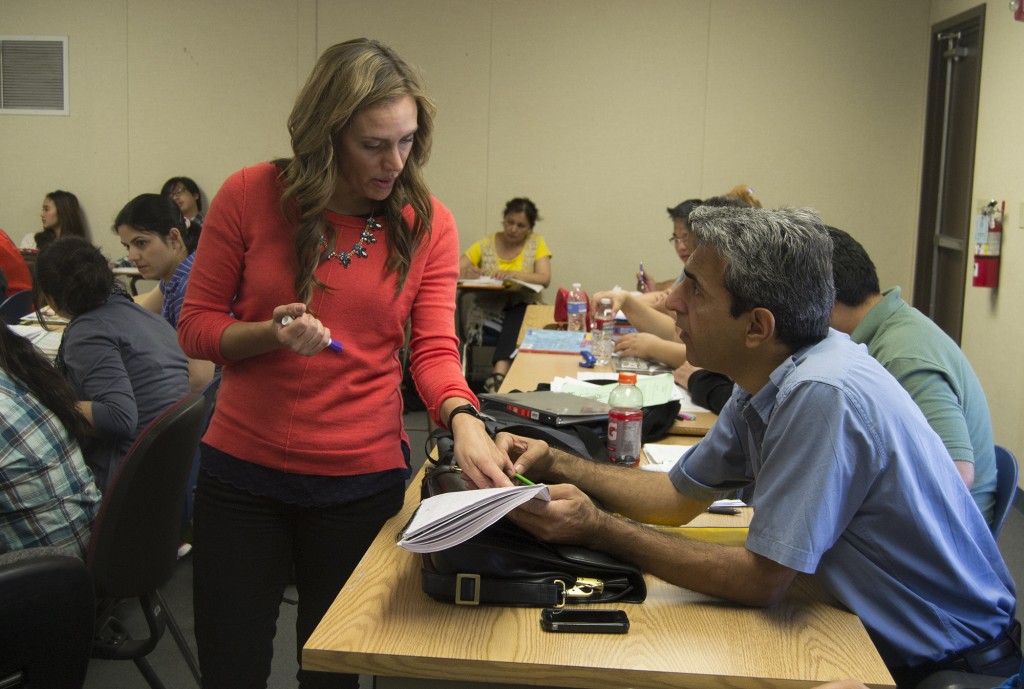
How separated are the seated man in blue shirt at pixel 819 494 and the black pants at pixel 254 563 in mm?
470

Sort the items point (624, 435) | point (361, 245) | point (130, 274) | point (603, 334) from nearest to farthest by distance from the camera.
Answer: point (361, 245), point (624, 435), point (603, 334), point (130, 274)

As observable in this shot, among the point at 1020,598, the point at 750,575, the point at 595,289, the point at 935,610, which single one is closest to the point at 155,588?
the point at 750,575

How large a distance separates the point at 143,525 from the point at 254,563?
0.56 metres

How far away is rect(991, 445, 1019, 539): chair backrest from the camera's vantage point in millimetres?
1923

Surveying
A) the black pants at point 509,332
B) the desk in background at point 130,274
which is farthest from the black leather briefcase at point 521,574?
the desk in background at point 130,274

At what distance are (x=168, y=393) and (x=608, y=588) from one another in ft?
6.19

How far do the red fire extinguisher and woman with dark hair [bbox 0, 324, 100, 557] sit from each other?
4.21 m

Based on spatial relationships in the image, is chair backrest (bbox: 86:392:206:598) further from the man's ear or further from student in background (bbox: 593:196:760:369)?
student in background (bbox: 593:196:760:369)

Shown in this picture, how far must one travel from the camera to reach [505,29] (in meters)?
7.07

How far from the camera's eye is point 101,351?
2668 millimetres

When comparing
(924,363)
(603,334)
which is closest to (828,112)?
(603,334)

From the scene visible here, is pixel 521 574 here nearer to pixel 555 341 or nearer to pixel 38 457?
pixel 38 457

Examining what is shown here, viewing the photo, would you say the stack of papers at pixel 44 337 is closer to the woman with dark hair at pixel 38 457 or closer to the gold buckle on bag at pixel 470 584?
the woman with dark hair at pixel 38 457

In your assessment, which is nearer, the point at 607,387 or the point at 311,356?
the point at 311,356
